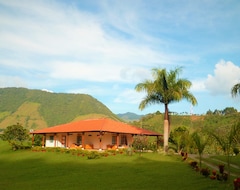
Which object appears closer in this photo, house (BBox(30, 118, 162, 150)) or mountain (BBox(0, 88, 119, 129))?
house (BBox(30, 118, 162, 150))

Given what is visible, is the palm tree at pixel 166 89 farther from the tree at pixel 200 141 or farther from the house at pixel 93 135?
the tree at pixel 200 141

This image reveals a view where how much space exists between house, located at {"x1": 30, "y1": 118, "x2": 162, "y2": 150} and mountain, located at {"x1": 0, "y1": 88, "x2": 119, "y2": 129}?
3856 inches

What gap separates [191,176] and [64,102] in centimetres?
15099

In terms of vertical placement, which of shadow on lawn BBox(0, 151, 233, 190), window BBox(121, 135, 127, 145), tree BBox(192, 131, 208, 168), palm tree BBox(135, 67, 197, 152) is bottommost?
shadow on lawn BBox(0, 151, 233, 190)

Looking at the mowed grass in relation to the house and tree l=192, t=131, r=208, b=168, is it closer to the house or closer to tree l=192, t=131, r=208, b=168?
tree l=192, t=131, r=208, b=168

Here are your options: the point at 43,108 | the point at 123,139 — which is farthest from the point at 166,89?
the point at 43,108

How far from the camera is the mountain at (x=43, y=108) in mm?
137250

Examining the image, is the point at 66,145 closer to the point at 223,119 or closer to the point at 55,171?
the point at 55,171

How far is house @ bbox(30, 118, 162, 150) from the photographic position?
31.5 metres

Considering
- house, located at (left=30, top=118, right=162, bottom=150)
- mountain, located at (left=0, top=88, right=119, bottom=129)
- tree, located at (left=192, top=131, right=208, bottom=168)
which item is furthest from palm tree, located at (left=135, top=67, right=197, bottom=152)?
mountain, located at (left=0, top=88, right=119, bottom=129)

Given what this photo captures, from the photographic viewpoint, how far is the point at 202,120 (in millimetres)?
59469

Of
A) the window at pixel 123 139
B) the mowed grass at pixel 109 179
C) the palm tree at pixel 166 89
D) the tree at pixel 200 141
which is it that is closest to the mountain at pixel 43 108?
the window at pixel 123 139

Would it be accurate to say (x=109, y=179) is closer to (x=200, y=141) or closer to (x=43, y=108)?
(x=200, y=141)

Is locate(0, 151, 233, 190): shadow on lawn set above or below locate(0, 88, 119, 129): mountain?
below
